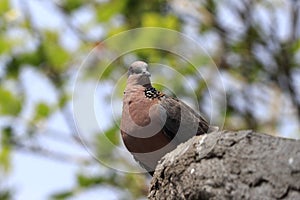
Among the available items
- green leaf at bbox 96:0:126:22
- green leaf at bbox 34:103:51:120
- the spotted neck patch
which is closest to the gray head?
the spotted neck patch

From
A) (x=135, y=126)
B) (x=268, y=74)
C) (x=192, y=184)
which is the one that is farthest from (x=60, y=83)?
(x=192, y=184)

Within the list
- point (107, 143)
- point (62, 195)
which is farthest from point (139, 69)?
point (62, 195)

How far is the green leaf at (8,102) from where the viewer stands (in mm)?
10501

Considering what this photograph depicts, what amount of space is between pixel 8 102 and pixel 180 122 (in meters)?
5.08

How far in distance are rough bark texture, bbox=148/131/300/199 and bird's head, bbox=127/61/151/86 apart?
800mm

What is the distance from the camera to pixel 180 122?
19.1ft

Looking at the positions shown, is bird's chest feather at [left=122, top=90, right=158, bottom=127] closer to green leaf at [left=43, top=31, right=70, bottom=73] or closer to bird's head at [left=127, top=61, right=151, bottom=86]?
bird's head at [left=127, top=61, right=151, bottom=86]

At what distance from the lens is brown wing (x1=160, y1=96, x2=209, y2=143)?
5.80 meters


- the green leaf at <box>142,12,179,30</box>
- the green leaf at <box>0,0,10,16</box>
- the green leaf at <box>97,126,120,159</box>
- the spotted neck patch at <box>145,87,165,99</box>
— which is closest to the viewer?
the spotted neck patch at <box>145,87,165,99</box>

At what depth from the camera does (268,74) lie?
12.1m

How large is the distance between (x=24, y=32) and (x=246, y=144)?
24.7 ft

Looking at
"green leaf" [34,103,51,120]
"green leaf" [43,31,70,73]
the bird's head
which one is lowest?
the bird's head

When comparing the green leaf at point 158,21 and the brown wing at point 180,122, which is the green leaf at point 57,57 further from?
the brown wing at point 180,122

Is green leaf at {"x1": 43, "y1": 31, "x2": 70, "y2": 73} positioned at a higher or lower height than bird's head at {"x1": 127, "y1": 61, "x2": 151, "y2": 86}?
higher
